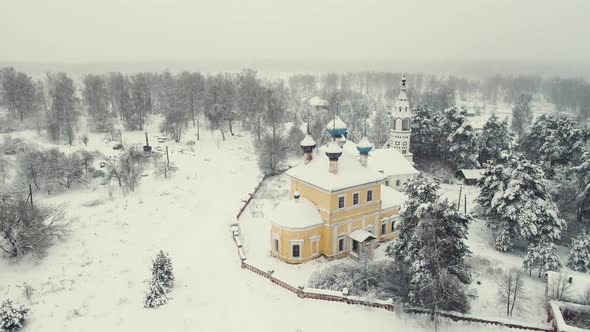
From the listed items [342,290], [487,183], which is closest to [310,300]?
[342,290]

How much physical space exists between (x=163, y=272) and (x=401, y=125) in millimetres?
28540

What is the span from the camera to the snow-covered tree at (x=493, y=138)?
43469mm

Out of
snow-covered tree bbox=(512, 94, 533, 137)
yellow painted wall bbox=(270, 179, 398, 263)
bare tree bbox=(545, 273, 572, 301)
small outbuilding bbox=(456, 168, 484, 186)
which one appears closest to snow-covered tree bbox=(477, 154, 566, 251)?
bare tree bbox=(545, 273, 572, 301)

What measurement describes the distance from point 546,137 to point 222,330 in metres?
37.4

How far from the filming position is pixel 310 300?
18.9m

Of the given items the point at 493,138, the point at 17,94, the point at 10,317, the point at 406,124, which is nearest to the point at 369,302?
the point at 10,317

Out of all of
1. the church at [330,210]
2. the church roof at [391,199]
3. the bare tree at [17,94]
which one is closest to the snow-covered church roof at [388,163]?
the church roof at [391,199]

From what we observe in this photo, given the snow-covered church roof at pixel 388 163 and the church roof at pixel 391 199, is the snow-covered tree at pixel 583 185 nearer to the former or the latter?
the snow-covered church roof at pixel 388 163

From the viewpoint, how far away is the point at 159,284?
737 inches

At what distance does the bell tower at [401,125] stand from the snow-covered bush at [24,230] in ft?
99.6

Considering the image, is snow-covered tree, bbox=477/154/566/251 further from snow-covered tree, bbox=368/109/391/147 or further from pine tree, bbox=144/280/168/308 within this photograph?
snow-covered tree, bbox=368/109/391/147

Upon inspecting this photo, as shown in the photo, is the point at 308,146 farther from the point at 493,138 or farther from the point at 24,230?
the point at 493,138

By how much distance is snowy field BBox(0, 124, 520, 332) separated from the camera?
57.0ft

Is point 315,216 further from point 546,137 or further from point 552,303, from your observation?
point 546,137
